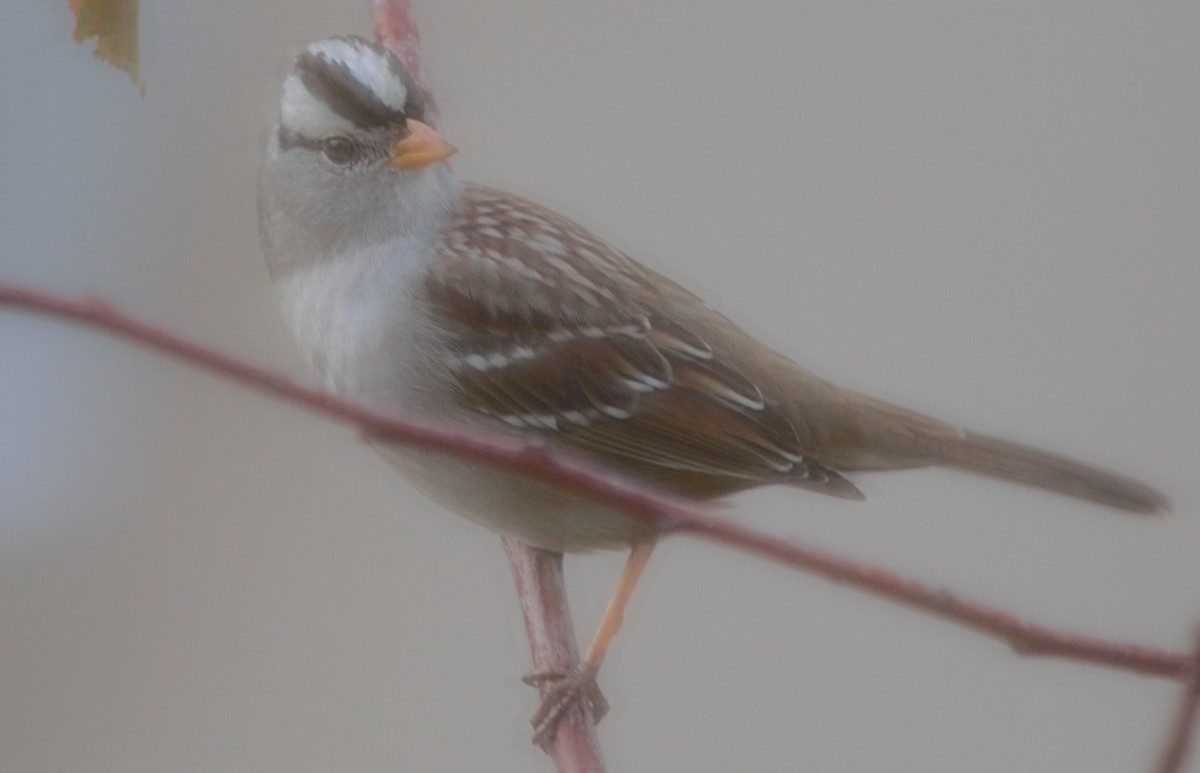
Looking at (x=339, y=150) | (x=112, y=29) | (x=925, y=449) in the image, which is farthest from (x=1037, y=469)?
(x=112, y=29)

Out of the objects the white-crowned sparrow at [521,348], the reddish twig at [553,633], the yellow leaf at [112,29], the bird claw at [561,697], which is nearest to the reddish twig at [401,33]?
the white-crowned sparrow at [521,348]

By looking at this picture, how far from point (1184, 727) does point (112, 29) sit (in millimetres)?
960

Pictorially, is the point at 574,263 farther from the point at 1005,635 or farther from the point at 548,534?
the point at 1005,635

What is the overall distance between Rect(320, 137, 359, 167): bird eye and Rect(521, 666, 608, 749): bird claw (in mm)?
858

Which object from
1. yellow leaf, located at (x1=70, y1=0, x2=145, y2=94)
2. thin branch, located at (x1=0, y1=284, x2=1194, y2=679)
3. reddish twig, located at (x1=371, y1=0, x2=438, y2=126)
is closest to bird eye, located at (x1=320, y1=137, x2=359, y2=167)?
reddish twig, located at (x1=371, y1=0, x2=438, y2=126)

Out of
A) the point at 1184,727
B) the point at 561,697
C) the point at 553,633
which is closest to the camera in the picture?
the point at 1184,727

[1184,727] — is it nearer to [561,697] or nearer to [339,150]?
[561,697]

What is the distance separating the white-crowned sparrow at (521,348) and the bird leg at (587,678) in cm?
1

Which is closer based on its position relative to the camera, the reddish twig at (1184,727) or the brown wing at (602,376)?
the reddish twig at (1184,727)

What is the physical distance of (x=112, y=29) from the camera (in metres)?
1.12

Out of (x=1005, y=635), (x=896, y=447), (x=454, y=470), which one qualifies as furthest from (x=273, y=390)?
(x=896, y=447)

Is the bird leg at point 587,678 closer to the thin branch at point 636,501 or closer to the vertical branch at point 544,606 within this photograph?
the vertical branch at point 544,606

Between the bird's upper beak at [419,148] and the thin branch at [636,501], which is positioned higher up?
the bird's upper beak at [419,148]

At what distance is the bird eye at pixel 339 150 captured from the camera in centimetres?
217
